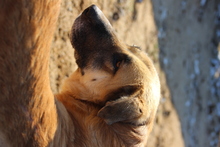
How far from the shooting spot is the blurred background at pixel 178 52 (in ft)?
14.2

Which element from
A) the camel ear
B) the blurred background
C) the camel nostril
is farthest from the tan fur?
the blurred background

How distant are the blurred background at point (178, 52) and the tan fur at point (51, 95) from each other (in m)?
1.13

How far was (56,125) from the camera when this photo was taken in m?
2.02

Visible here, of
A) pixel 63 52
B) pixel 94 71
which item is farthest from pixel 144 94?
pixel 63 52

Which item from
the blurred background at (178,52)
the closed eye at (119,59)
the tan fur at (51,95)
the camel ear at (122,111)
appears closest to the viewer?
the tan fur at (51,95)

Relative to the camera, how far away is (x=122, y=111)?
2.10m

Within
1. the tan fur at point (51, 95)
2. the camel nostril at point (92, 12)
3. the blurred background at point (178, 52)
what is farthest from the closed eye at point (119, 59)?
the blurred background at point (178, 52)

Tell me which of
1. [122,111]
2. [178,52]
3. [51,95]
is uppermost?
[51,95]

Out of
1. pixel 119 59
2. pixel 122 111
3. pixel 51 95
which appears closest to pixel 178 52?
pixel 119 59

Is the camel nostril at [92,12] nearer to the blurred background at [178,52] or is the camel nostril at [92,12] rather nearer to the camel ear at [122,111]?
the camel ear at [122,111]

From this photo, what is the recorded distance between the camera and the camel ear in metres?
2.07

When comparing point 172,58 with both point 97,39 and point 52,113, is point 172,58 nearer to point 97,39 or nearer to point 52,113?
point 97,39

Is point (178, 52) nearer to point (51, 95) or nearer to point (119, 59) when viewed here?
point (119, 59)

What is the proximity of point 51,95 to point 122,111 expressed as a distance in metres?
0.47
